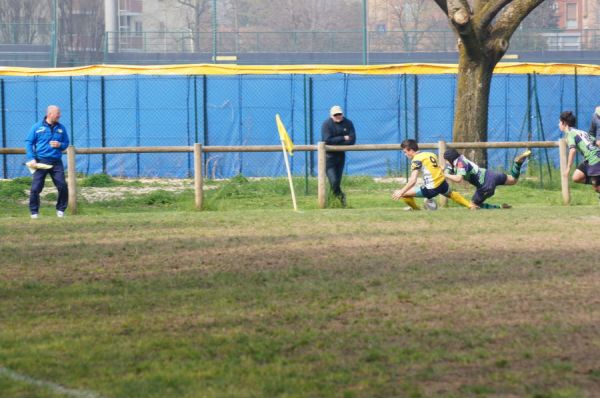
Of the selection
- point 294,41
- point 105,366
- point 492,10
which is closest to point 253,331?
point 105,366

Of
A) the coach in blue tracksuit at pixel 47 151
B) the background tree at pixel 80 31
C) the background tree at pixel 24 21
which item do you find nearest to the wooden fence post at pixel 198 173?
A: the coach in blue tracksuit at pixel 47 151

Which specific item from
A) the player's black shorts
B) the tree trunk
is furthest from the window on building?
the player's black shorts

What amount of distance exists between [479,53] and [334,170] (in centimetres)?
469

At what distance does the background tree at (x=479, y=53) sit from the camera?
23266 millimetres

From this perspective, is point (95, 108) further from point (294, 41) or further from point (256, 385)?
point (256, 385)

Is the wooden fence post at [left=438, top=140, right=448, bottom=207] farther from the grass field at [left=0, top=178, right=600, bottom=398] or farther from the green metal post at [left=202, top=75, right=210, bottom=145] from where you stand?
the green metal post at [left=202, top=75, right=210, bottom=145]

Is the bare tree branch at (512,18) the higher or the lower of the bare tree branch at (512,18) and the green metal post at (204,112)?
the higher

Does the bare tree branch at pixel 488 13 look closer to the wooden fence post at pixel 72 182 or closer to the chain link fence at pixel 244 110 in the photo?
the chain link fence at pixel 244 110

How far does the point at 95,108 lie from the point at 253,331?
2243 centimetres

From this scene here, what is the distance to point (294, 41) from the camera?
4466cm

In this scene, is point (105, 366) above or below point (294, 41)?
below

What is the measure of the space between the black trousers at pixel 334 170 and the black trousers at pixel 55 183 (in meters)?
4.38

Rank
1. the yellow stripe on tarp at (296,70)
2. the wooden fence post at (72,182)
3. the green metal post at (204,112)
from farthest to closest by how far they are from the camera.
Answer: the yellow stripe on tarp at (296,70) < the green metal post at (204,112) < the wooden fence post at (72,182)

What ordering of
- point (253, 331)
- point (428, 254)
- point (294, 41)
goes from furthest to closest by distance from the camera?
point (294, 41)
point (428, 254)
point (253, 331)
